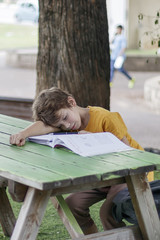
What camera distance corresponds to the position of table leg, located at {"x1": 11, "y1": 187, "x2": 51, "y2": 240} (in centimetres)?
233

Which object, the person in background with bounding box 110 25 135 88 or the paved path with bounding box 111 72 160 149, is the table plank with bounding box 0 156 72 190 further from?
the person in background with bounding box 110 25 135 88

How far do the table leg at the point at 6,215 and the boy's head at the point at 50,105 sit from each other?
76 cm

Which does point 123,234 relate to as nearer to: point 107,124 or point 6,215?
point 107,124

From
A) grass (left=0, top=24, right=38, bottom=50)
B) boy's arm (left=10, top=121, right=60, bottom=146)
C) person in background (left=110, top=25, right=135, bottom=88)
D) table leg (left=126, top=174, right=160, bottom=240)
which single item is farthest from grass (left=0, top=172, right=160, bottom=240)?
grass (left=0, top=24, right=38, bottom=50)

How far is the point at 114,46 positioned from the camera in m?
14.3

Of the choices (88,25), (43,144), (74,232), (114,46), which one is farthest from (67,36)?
(114,46)

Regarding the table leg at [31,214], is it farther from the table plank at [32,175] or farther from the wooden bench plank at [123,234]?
the wooden bench plank at [123,234]

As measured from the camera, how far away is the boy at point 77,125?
9.91 feet

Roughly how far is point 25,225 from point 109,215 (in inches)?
31.4

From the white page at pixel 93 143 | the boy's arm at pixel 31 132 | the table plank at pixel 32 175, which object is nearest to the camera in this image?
the table plank at pixel 32 175

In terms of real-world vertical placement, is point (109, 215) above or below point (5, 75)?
above

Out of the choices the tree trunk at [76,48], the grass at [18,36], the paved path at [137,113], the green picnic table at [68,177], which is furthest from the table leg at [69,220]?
the grass at [18,36]

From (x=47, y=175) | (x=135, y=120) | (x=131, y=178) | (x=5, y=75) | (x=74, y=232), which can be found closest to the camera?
(x=47, y=175)

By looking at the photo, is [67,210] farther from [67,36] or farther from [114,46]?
[114,46]
